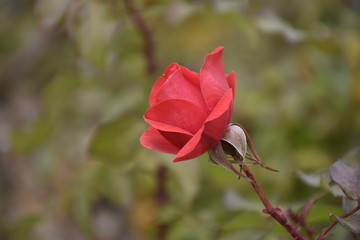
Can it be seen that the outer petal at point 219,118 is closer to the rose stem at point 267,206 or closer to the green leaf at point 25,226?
the rose stem at point 267,206

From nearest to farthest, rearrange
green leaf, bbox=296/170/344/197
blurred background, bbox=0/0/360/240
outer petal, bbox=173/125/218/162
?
1. outer petal, bbox=173/125/218/162
2. green leaf, bbox=296/170/344/197
3. blurred background, bbox=0/0/360/240

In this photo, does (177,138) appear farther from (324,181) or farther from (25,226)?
(25,226)

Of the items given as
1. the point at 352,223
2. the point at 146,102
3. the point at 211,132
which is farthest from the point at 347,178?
the point at 146,102

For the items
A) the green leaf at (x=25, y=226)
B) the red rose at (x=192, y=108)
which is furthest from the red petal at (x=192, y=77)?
the green leaf at (x=25, y=226)

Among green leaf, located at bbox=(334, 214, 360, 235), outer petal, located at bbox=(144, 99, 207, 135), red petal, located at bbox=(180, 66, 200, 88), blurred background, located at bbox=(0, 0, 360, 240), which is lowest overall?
blurred background, located at bbox=(0, 0, 360, 240)

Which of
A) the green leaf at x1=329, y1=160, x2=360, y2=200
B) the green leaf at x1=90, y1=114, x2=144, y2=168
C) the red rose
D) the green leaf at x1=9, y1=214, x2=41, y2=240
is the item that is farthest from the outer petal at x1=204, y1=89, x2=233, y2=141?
the green leaf at x1=9, y1=214, x2=41, y2=240

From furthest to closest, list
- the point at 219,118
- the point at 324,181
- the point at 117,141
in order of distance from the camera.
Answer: the point at 117,141, the point at 324,181, the point at 219,118

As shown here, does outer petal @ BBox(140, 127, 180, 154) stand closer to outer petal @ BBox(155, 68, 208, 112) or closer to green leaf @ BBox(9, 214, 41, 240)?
outer petal @ BBox(155, 68, 208, 112)
